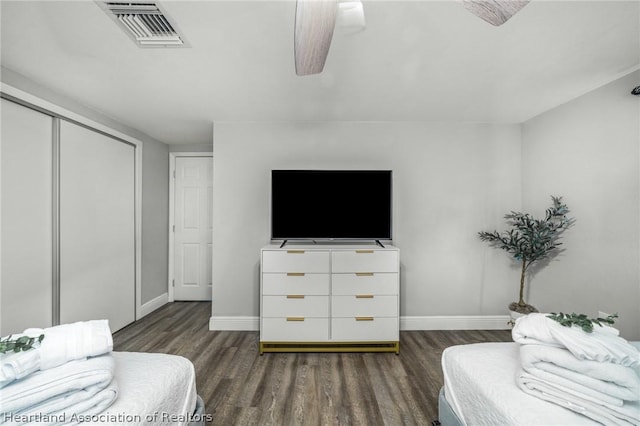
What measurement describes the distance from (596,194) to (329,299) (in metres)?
2.49

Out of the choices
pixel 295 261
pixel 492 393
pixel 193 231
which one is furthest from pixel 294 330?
pixel 193 231

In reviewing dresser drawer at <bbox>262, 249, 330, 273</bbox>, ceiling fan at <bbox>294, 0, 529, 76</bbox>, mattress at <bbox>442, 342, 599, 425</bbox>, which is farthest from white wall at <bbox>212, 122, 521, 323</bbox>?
ceiling fan at <bbox>294, 0, 529, 76</bbox>

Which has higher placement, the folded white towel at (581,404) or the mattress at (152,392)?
the folded white towel at (581,404)

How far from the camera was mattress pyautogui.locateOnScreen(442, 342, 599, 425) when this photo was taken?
39.2 inches

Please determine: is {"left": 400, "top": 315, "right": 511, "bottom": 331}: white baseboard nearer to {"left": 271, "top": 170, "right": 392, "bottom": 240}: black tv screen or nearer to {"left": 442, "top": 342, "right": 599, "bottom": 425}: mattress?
{"left": 271, "top": 170, "right": 392, "bottom": 240}: black tv screen

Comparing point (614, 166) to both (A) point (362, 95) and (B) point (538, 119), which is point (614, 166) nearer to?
(B) point (538, 119)

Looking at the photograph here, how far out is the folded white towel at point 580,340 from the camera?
40.9 inches

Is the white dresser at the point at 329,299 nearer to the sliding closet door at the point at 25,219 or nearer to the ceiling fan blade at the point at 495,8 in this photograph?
the sliding closet door at the point at 25,219

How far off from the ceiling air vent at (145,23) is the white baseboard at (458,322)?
132 inches

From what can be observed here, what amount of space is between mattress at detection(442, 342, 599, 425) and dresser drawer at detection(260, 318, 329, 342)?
141 cm

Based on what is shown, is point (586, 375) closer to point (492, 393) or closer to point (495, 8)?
point (492, 393)

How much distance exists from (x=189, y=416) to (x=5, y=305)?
5.98 ft

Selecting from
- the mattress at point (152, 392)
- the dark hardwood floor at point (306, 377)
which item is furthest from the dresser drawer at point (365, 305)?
the mattress at point (152, 392)

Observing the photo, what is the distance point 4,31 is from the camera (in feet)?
5.41
